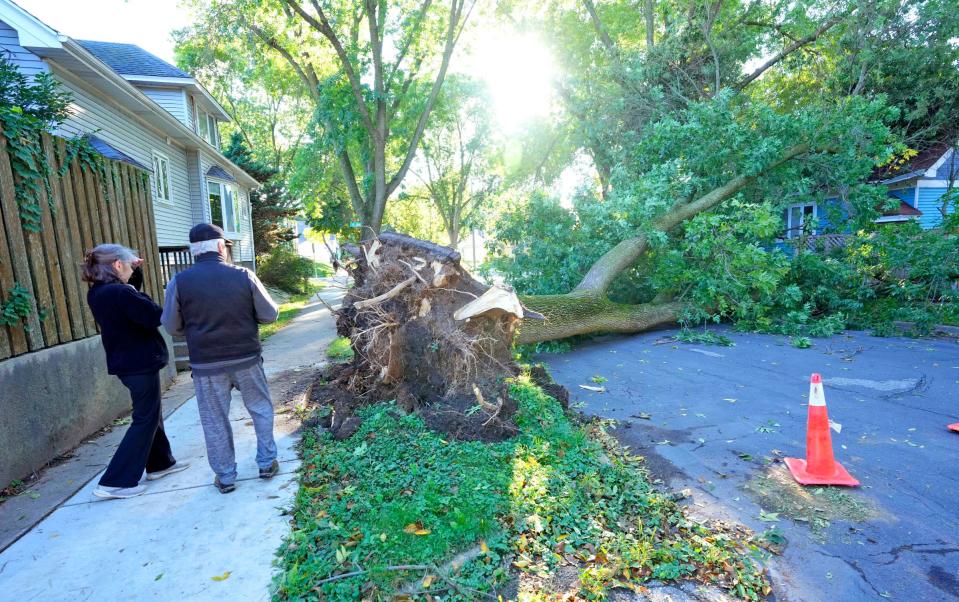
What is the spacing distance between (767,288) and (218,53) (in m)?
14.9

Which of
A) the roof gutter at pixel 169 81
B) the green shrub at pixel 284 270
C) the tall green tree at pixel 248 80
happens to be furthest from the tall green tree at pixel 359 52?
the green shrub at pixel 284 270

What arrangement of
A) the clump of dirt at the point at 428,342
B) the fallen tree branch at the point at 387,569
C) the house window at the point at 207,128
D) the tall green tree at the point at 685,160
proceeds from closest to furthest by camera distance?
the fallen tree branch at the point at 387,569, the clump of dirt at the point at 428,342, the tall green tree at the point at 685,160, the house window at the point at 207,128

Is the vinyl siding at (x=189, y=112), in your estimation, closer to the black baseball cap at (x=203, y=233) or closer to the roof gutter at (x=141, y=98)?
the roof gutter at (x=141, y=98)

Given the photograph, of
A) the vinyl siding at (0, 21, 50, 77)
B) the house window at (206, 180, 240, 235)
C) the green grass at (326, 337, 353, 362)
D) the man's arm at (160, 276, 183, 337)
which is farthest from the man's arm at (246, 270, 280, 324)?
the house window at (206, 180, 240, 235)

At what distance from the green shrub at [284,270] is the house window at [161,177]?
Answer: 601cm

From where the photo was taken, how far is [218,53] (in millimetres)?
13898

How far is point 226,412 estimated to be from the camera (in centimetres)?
343

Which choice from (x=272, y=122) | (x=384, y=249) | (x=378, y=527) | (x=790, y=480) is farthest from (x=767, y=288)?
(x=272, y=122)

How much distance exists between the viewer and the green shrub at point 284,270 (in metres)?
20.9

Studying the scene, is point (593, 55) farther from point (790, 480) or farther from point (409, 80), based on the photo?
point (790, 480)

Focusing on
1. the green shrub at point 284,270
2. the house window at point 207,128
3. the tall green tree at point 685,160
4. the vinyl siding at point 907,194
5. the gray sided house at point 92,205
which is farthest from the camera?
the green shrub at point 284,270

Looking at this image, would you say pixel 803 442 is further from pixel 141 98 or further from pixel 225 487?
pixel 141 98

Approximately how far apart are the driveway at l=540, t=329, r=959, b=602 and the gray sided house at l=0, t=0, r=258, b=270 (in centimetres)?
878

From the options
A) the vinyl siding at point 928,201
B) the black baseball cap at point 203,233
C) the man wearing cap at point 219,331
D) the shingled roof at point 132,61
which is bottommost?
the man wearing cap at point 219,331
